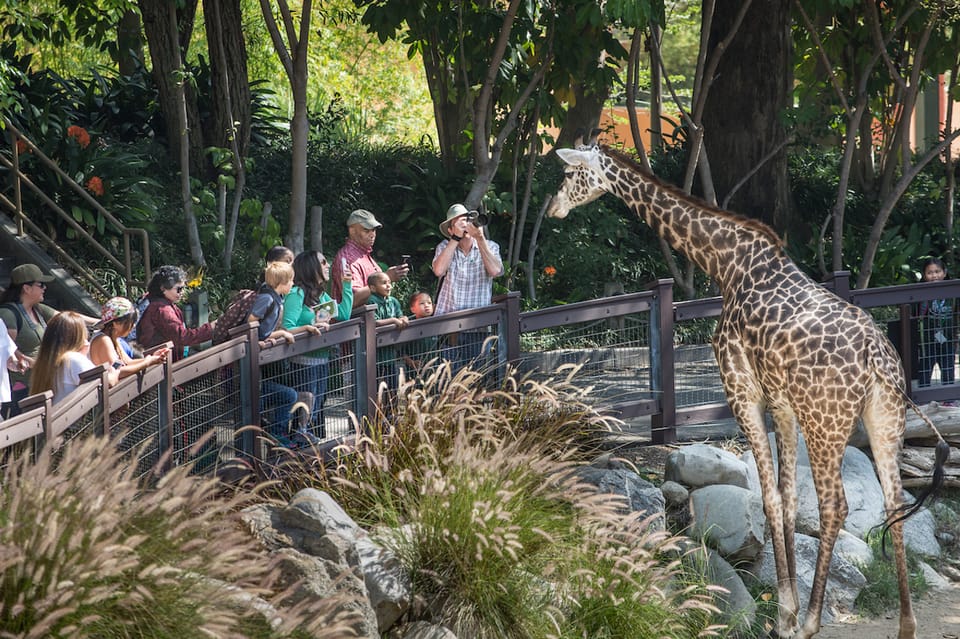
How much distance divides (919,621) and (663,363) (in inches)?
103

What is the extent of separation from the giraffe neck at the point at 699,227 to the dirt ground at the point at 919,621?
79.9 inches

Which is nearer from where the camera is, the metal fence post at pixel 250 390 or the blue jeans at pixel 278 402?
the metal fence post at pixel 250 390

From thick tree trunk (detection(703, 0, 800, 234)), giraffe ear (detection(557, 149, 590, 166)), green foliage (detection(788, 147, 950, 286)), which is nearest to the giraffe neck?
giraffe ear (detection(557, 149, 590, 166))

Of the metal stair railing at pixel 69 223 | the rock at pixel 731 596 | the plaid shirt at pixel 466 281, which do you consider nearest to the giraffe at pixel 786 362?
the rock at pixel 731 596

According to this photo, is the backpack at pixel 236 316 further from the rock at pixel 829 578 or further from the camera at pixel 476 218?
the rock at pixel 829 578

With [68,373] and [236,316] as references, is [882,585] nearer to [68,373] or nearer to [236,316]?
[236,316]

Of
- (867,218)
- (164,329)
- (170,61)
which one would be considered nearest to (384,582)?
(164,329)

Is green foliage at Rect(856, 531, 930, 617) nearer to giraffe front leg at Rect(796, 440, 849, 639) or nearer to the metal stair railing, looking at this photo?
giraffe front leg at Rect(796, 440, 849, 639)

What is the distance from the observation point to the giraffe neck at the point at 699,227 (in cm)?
784

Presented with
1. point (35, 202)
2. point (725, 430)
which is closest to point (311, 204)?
point (35, 202)

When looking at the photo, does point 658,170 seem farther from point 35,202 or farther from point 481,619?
point 481,619

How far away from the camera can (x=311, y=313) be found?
8.48 meters

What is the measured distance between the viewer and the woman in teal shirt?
320 inches

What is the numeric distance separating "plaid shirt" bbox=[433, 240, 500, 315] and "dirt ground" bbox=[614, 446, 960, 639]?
1.76 m
